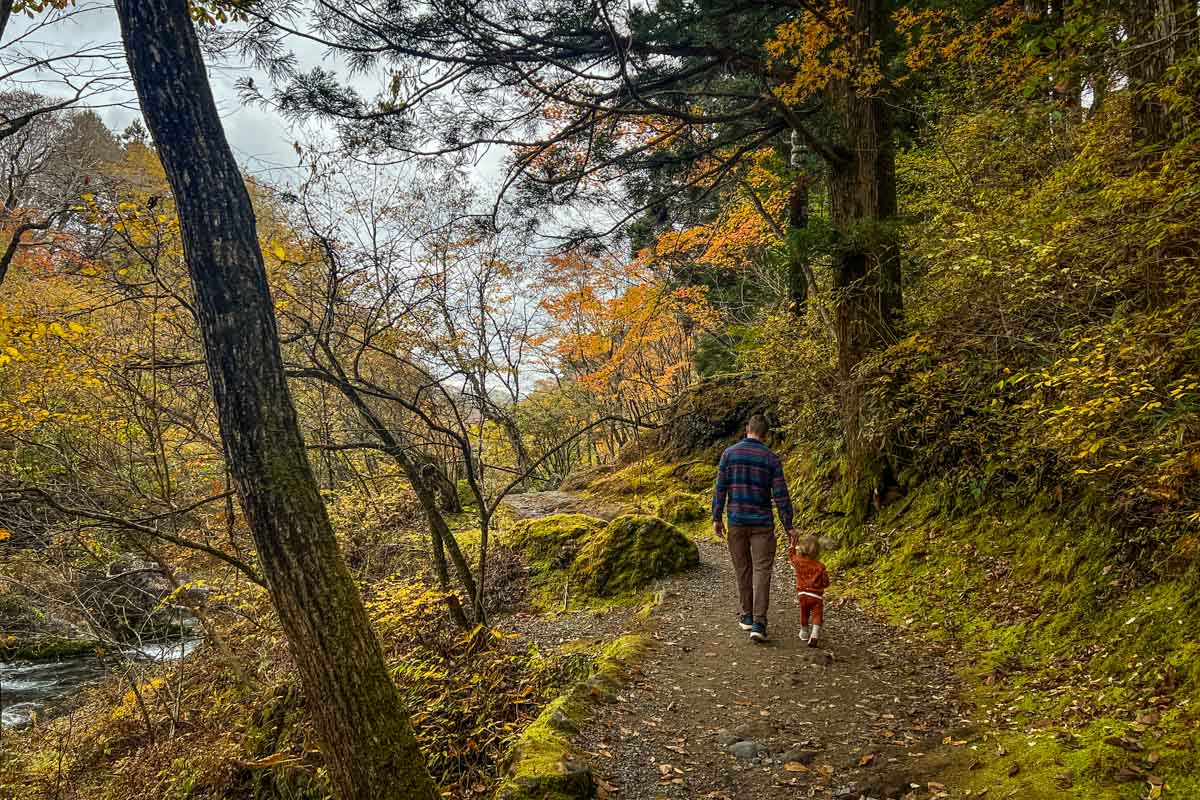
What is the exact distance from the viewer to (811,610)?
512 centimetres

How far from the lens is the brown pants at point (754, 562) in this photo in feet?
17.3

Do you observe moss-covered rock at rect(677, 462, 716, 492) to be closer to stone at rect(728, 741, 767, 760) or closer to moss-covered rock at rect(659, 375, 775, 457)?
moss-covered rock at rect(659, 375, 775, 457)

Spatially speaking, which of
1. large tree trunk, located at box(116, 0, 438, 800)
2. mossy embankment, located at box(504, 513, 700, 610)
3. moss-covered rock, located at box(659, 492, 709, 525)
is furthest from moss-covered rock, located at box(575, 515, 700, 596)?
large tree trunk, located at box(116, 0, 438, 800)

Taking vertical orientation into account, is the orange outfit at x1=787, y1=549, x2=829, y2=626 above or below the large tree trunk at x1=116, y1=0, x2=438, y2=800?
below

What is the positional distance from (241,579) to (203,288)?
650 centimetres

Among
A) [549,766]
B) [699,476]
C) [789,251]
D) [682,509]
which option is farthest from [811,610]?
[699,476]

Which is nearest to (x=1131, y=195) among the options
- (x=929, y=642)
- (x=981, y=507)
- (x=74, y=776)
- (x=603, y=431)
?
(x=981, y=507)

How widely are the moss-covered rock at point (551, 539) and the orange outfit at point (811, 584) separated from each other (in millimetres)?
4460

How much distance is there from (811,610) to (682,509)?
6.26 meters

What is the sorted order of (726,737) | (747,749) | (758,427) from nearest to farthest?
1. (747,749)
2. (726,737)
3. (758,427)

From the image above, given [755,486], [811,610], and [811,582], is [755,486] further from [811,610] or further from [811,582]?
[811,610]

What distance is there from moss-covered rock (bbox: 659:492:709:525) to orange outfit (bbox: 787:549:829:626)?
6.10 m

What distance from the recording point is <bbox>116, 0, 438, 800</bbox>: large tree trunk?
302 centimetres

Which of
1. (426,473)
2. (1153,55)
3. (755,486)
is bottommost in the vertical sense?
(755,486)
